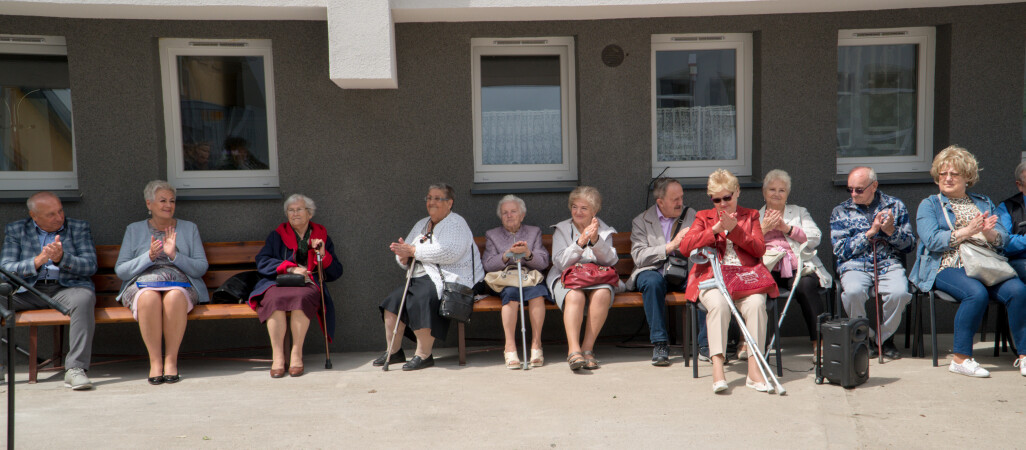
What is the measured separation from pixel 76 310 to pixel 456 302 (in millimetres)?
2405

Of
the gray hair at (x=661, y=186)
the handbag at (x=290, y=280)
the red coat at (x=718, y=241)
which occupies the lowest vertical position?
the handbag at (x=290, y=280)

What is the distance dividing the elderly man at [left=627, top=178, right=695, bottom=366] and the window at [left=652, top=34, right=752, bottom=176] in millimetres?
595

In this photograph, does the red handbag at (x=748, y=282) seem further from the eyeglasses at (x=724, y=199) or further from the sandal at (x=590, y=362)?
the sandal at (x=590, y=362)

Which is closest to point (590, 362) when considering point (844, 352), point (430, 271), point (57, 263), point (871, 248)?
point (430, 271)

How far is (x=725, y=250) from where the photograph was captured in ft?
16.0

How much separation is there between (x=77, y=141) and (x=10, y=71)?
0.83m

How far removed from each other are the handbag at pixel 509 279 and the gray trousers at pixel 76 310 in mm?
2577

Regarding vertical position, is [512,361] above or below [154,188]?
below

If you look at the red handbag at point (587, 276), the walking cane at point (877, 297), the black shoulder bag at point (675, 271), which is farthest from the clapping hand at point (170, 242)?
the walking cane at point (877, 297)

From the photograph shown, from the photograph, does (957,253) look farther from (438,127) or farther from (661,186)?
(438,127)

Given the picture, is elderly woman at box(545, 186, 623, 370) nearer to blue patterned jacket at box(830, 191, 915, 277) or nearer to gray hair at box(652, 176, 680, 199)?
gray hair at box(652, 176, 680, 199)

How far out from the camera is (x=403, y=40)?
19.3 feet

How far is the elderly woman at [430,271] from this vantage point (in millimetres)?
5312

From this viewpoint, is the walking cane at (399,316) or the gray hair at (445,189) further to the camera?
the gray hair at (445,189)
